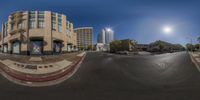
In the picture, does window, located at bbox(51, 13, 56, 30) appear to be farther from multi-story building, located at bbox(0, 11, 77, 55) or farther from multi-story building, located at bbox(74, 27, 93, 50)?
multi-story building, located at bbox(74, 27, 93, 50)

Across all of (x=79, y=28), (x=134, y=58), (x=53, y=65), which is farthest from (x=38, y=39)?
(x=134, y=58)

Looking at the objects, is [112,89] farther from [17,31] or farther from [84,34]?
[17,31]

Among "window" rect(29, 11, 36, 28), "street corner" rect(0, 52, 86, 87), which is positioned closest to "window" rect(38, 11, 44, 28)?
"window" rect(29, 11, 36, 28)

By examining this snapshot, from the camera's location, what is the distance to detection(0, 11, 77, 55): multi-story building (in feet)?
39.6

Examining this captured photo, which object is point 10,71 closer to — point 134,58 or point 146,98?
point 146,98

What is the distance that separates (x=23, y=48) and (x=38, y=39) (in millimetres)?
1125

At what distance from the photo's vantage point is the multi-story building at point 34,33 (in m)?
12.1

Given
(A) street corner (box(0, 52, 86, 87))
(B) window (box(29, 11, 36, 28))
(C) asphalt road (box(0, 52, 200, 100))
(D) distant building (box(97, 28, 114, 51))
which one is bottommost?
(C) asphalt road (box(0, 52, 200, 100))

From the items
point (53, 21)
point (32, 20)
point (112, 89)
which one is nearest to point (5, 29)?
point (32, 20)

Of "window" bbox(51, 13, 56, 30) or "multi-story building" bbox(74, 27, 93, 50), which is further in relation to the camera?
"multi-story building" bbox(74, 27, 93, 50)

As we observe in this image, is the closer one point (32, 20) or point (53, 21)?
point (32, 20)

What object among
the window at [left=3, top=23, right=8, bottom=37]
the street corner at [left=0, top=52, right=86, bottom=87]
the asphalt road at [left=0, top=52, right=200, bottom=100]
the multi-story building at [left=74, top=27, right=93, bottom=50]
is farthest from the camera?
the multi-story building at [left=74, top=27, right=93, bottom=50]

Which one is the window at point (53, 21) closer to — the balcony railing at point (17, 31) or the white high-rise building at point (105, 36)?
the balcony railing at point (17, 31)

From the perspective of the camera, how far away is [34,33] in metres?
12.4
